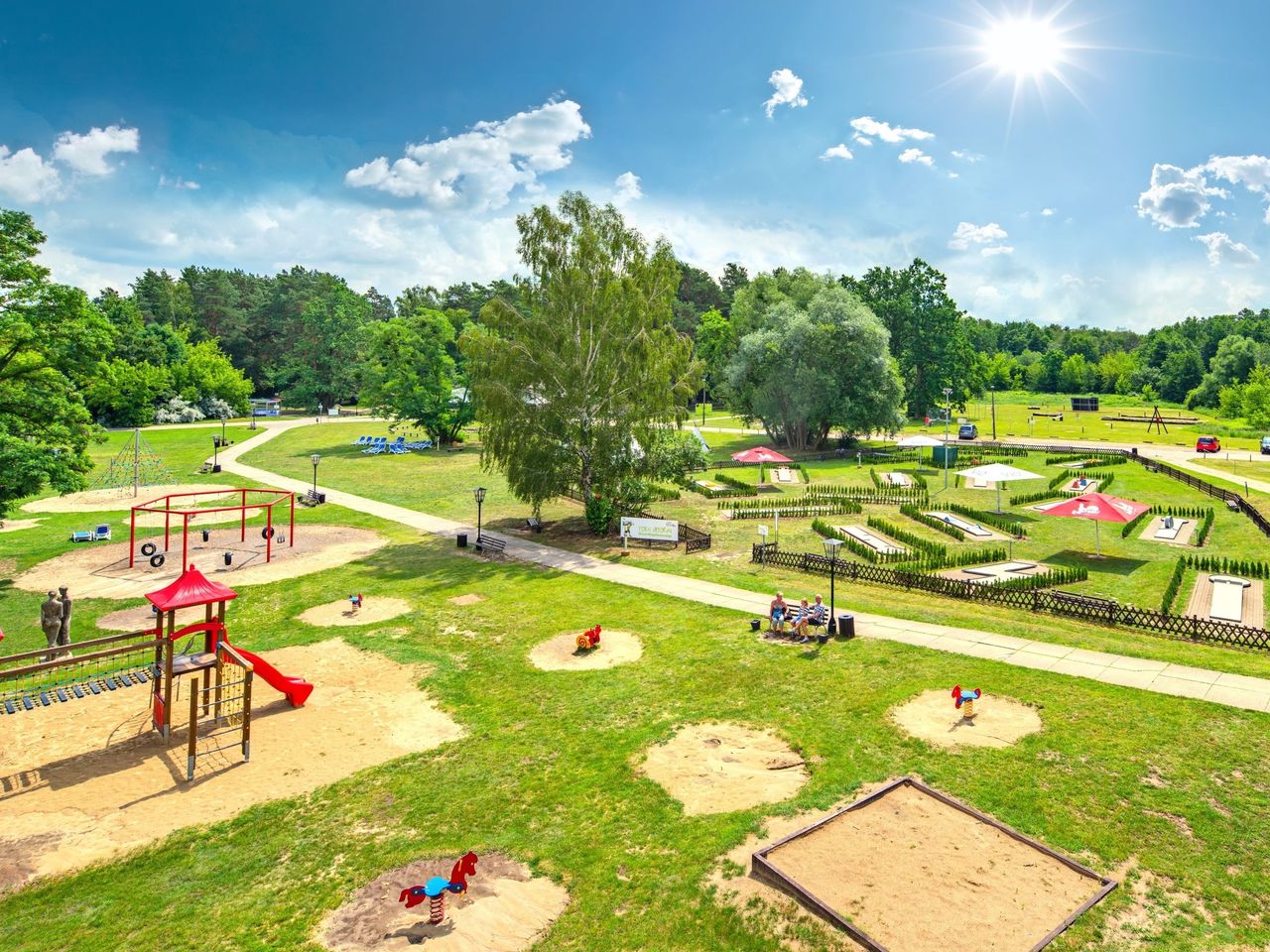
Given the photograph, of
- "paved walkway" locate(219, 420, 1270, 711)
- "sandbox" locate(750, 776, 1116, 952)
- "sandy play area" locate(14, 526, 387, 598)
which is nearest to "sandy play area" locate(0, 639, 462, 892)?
"sandbox" locate(750, 776, 1116, 952)

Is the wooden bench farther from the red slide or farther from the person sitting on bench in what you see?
the person sitting on bench

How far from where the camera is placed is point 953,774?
44.1 feet

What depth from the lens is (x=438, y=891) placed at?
9789 mm

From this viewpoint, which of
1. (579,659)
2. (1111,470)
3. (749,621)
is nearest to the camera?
(579,659)

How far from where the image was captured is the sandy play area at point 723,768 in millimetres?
12977

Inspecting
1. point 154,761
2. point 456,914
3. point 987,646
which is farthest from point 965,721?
point 154,761

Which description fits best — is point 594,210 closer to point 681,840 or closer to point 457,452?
point 681,840

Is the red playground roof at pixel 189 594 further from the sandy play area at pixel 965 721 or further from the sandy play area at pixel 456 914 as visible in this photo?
the sandy play area at pixel 965 721

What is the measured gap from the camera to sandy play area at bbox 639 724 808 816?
42.6ft

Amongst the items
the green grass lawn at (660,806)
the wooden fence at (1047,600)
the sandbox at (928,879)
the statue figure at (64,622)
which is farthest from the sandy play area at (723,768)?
the statue figure at (64,622)

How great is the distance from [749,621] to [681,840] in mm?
11272

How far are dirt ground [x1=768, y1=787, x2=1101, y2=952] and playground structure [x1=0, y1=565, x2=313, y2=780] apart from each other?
12.0 metres

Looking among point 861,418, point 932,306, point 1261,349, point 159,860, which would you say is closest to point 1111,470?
point 861,418

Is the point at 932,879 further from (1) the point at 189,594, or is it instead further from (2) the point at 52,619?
(2) the point at 52,619
